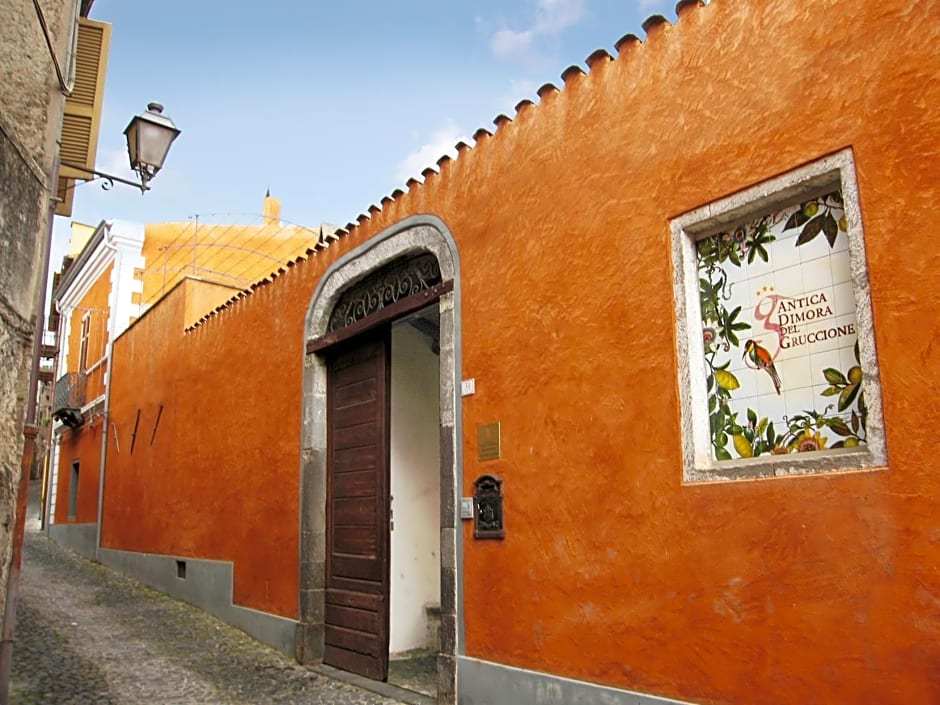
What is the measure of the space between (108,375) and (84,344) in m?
3.07

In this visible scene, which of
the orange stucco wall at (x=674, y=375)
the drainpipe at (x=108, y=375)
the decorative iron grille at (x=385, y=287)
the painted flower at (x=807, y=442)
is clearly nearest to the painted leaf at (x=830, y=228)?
the orange stucco wall at (x=674, y=375)

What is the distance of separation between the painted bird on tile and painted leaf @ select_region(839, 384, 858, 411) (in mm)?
294

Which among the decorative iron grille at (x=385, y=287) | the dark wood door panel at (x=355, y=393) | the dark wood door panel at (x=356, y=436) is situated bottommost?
the dark wood door panel at (x=356, y=436)

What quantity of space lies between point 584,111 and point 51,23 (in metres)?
2.76

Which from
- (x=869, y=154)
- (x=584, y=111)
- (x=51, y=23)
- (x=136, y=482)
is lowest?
(x=136, y=482)

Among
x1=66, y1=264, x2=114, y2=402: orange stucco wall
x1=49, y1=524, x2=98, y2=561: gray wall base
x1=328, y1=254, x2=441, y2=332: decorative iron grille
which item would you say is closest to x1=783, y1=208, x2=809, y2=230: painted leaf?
x1=328, y1=254, x2=441, y2=332: decorative iron grille

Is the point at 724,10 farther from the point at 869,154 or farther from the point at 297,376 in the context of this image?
the point at 297,376

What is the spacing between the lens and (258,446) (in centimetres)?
769

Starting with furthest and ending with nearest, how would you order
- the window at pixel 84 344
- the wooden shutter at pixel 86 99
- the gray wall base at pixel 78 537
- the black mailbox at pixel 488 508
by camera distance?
the window at pixel 84 344 → the gray wall base at pixel 78 537 → the wooden shutter at pixel 86 99 → the black mailbox at pixel 488 508

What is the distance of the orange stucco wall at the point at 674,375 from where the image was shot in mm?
2941

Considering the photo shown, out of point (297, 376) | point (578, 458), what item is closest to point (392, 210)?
point (297, 376)

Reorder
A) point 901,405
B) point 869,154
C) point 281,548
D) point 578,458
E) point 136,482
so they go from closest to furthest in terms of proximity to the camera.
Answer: point 901,405 < point 869,154 < point 578,458 < point 281,548 < point 136,482

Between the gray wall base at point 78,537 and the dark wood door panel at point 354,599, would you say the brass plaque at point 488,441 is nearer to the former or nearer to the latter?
the dark wood door panel at point 354,599

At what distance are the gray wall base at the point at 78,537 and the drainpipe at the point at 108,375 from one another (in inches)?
12.1
